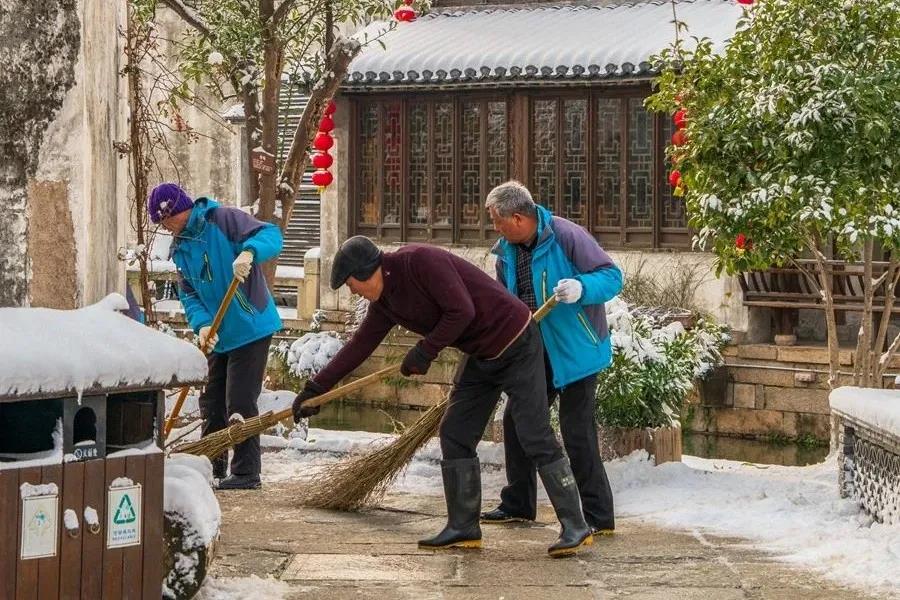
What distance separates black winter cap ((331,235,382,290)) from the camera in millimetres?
6941

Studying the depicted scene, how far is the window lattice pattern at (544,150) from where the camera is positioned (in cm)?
1934

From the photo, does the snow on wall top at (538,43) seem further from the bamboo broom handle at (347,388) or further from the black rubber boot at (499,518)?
the bamboo broom handle at (347,388)

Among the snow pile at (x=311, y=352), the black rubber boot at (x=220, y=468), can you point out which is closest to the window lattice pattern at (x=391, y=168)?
the snow pile at (x=311, y=352)

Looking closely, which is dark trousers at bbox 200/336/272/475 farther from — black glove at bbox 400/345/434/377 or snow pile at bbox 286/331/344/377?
snow pile at bbox 286/331/344/377

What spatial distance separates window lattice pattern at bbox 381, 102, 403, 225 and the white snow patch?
15.2 metres

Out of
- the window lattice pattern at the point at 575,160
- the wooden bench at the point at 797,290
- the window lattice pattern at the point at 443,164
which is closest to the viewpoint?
the wooden bench at the point at 797,290

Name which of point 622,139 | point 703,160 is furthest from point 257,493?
point 622,139

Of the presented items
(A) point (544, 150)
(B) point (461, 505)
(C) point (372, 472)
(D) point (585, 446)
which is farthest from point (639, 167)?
(B) point (461, 505)

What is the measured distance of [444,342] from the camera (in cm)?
700

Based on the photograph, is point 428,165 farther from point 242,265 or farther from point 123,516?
point 123,516

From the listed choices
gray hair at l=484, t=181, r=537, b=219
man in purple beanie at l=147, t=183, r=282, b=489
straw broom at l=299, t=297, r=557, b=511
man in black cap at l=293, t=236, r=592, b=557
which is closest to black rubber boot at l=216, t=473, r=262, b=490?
man in purple beanie at l=147, t=183, r=282, b=489

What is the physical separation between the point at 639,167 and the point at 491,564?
1224 centimetres

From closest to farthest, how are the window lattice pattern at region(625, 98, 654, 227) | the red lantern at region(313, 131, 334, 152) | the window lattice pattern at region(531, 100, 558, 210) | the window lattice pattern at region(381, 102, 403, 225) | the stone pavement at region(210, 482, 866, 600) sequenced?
the stone pavement at region(210, 482, 866, 600) → the red lantern at region(313, 131, 334, 152) → the window lattice pattern at region(625, 98, 654, 227) → the window lattice pattern at region(531, 100, 558, 210) → the window lattice pattern at region(381, 102, 403, 225)

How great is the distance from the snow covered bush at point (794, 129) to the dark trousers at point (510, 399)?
4923 mm
